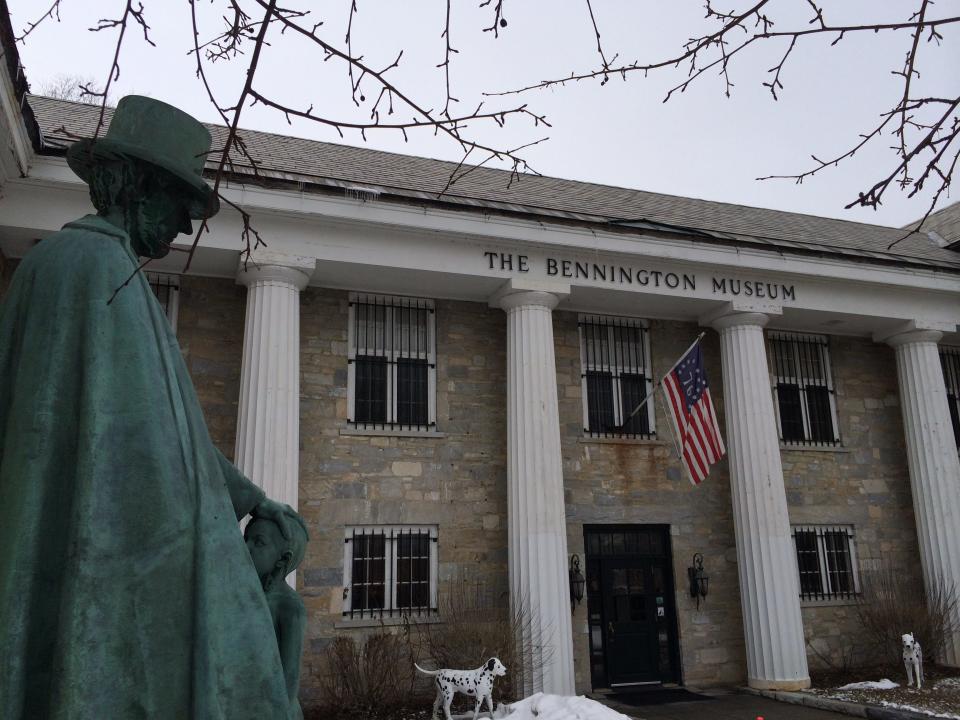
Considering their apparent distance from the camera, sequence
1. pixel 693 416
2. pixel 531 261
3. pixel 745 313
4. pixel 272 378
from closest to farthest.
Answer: pixel 272 378, pixel 693 416, pixel 531 261, pixel 745 313

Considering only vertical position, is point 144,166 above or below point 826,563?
above

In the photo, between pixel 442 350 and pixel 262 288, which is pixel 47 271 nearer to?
pixel 262 288

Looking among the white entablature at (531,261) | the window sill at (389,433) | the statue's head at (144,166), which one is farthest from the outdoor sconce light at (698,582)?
the statue's head at (144,166)

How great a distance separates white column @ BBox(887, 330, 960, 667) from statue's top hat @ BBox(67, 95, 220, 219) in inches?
665

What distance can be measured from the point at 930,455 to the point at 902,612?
10.9 feet

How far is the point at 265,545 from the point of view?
8.18 feet

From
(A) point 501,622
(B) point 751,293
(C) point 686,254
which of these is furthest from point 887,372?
(A) point 501,622

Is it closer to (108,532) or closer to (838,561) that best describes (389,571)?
(838,561)

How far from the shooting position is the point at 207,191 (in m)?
2.52

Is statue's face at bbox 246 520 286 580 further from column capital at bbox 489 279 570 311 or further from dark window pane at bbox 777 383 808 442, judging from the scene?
dark window pane at bbox 777 383 808 442

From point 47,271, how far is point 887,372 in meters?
18.5

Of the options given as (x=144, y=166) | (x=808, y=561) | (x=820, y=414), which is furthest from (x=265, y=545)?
(x=820, y=414)

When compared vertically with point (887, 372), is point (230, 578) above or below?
below

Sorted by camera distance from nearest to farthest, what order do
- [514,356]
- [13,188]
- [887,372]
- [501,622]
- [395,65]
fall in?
[395,65] → [13,188] → [501,622] → [514,356] → [887,372]
